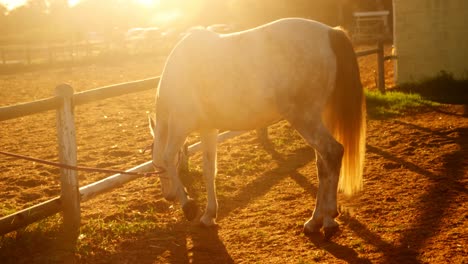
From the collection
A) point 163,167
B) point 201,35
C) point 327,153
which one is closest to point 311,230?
point 327,153

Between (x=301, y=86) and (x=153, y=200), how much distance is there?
216cm

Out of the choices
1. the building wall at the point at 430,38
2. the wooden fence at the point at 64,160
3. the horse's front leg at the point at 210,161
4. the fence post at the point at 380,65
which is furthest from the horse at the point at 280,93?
the building wall at the point at 430,38

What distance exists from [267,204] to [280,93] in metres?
1.43

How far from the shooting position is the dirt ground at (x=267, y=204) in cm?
417

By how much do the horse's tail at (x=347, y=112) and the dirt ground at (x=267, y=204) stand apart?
17.6 inches

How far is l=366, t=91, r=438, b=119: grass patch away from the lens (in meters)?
9.56

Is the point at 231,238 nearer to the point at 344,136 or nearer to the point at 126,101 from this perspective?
the point at 344,136

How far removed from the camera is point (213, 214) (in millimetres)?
4988

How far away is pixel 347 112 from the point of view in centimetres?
450

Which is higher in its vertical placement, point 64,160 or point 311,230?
point 64,160

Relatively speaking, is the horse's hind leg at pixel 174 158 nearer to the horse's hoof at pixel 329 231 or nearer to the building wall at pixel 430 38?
the horse's hoof at pixel 329 231

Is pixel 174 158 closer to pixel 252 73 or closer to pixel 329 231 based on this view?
pixel 252 73

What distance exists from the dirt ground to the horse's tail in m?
0.45

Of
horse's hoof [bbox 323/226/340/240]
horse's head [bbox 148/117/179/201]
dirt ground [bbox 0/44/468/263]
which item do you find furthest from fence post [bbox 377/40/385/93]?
horse's hoof [bbox 323/226/340/240]
